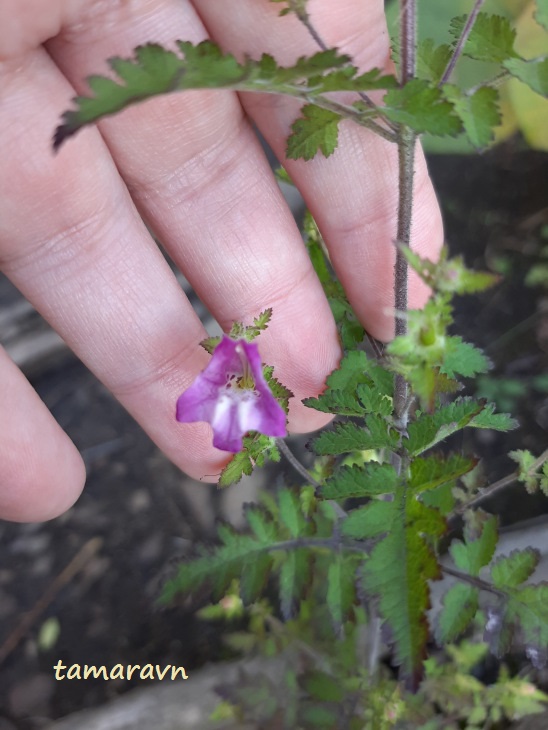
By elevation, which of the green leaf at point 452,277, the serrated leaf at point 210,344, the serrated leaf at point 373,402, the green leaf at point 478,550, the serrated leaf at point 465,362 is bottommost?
the green leaf at point 478,550

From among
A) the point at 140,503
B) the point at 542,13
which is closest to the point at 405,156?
the point at 542,13

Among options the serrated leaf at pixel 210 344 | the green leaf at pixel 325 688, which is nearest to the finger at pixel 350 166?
the serrated leaf at pixel 210 344

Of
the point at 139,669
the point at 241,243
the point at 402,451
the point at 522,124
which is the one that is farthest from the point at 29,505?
the point at 522,124

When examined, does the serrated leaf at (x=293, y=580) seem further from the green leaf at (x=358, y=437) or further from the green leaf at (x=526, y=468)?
the green leaf at (x=526, y=468)

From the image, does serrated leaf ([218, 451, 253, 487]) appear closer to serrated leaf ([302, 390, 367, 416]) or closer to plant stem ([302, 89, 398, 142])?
serrated leaf ([302, 390, 367, 416])

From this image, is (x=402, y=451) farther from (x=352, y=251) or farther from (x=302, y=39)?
(x=302, y=39)

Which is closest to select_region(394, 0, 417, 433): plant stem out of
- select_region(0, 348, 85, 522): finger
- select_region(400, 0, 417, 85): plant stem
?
select_region(400, 0, 417, 85): plant stem
